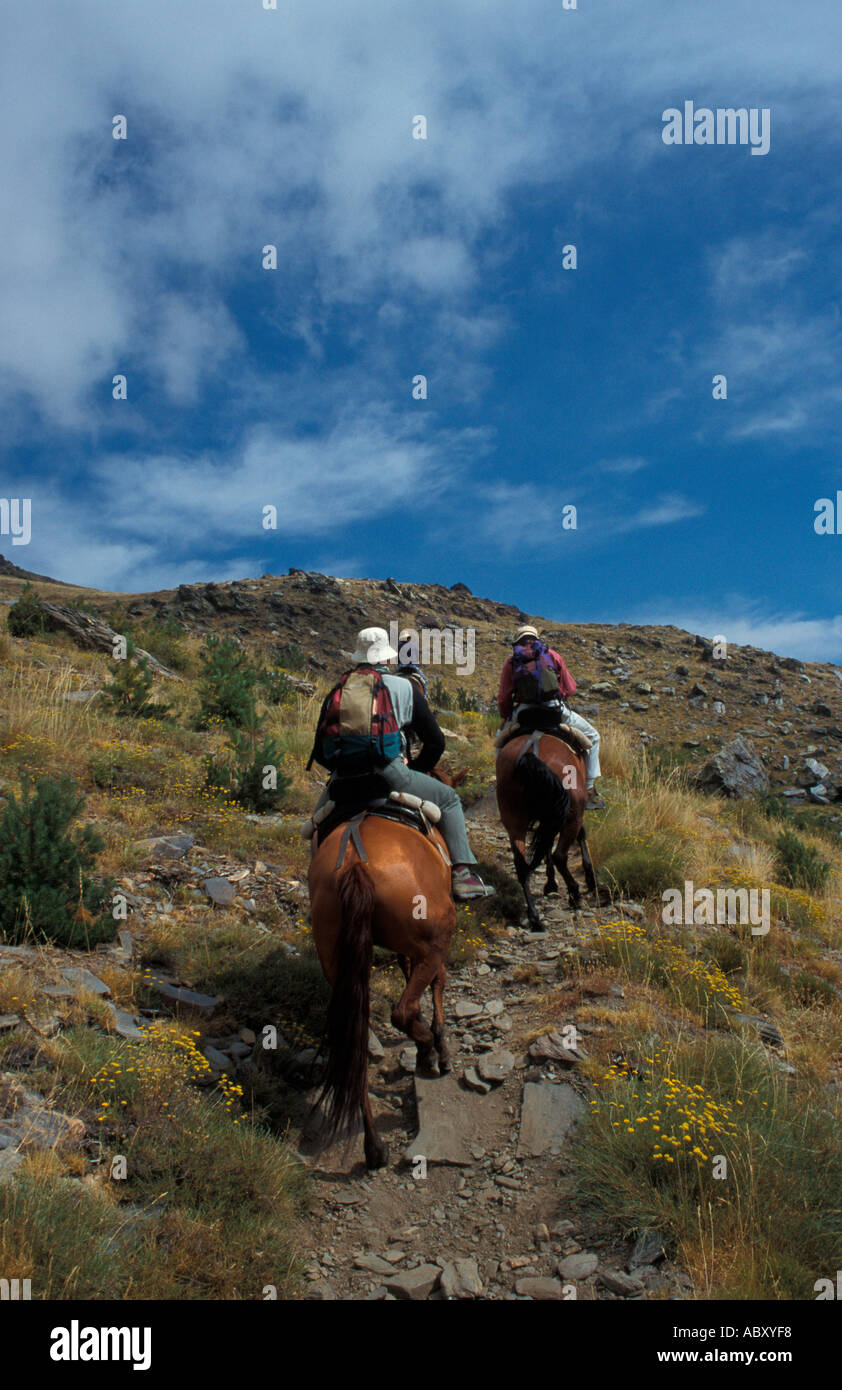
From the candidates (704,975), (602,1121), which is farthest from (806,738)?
(602,1121)

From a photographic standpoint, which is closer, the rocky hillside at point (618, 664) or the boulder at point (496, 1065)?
the boulder at point (496, 1065)

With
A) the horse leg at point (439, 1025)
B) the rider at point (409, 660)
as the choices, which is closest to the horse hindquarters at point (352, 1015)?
the horse leg at point (439, 1025)

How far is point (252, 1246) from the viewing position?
3.62 meters

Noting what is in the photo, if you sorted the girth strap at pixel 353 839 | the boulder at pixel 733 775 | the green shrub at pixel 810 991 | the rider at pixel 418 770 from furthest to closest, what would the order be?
1. the boulder at pixel 733 775
2. the green shrub at pixel 810 991
3. the rider at pixel 418 770
4. the girth strap at pixel 353 839

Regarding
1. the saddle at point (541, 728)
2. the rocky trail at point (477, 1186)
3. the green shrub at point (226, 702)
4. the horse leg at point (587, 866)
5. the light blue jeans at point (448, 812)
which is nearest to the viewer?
the rocky trail at point (477, 1186)

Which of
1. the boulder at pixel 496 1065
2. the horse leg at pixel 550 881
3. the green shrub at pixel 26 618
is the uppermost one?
the green shrub at pixel 26 618

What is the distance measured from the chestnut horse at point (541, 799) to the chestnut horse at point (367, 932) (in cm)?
287

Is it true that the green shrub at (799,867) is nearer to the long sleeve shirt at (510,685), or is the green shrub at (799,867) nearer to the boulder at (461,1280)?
the long sleeve shirt at (510,685)

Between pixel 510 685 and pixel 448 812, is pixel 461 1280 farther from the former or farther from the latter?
pixel 510 685

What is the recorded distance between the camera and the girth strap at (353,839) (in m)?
4.70

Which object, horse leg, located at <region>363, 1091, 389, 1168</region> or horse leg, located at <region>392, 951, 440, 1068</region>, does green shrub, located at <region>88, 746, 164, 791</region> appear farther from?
horse leg, located at <region>363, 1091, 389, 1168</region>

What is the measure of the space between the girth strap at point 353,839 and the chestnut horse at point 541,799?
3207mm

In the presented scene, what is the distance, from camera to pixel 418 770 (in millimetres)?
6262

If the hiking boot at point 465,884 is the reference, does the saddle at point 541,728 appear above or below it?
above
